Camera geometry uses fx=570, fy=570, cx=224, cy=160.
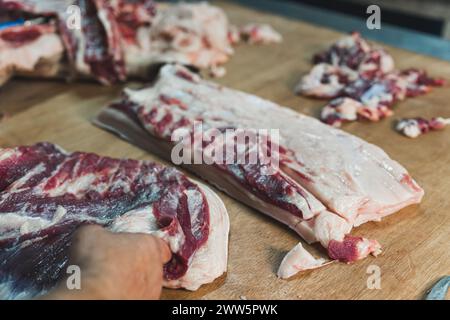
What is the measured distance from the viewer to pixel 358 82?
404cm

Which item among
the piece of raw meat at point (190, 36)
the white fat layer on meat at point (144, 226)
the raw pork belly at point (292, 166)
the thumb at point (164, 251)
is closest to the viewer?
the thumb at point (164, 251)

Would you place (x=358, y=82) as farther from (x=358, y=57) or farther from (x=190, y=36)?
(x=190, y=36)

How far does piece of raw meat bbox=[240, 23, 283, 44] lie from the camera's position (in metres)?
4.89

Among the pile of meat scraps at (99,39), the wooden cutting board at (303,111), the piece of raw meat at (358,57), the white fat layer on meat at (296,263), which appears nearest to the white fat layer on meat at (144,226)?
the wooden cutting board at (303,111)

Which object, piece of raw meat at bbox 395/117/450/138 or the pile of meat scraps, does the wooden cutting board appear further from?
the pile of meat scraps

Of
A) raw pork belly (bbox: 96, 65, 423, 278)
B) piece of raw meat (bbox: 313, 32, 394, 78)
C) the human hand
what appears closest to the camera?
the human hand

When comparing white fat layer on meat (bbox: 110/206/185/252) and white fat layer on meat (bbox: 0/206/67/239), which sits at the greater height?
white fat layer on meat (bbox: 0/206/67/239)

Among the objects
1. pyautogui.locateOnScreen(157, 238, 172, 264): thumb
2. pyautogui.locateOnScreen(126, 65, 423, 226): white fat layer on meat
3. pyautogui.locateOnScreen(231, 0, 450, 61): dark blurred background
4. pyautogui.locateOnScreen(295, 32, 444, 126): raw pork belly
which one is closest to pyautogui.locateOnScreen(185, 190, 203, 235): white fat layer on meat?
Result: pyautogui.locateOnScreen(157, 238, 172, 264): thumb

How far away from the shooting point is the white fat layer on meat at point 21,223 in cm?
256

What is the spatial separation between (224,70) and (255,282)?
7.61 feet

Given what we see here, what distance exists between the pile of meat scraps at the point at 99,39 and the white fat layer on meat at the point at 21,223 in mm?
1869

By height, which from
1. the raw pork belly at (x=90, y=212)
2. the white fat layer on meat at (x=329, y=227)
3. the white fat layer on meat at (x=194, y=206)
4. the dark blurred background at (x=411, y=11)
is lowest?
the dark blurred background at (x=411, y=11)

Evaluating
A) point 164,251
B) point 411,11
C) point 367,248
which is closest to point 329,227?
point 367,248

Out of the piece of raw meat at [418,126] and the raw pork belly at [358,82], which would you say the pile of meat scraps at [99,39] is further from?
the piece of raw meat at [418,126]
